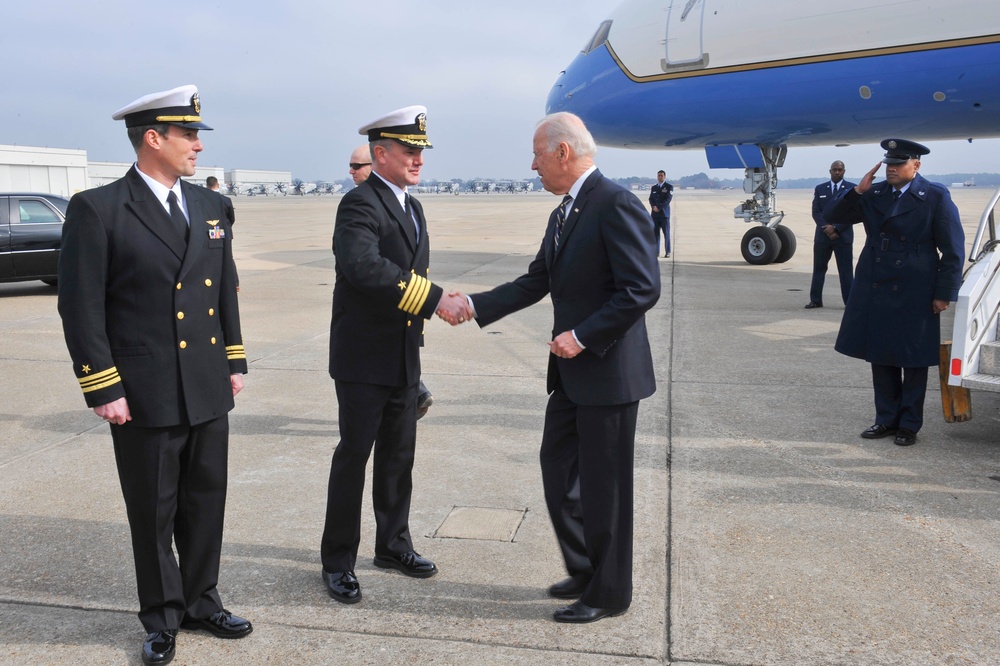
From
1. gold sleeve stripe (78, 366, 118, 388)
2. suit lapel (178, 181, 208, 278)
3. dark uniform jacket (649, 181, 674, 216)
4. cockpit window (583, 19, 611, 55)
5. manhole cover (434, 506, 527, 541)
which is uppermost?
cockpit window (583, 19, 611, 55)

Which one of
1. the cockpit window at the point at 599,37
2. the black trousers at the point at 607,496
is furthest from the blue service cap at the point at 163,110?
the cockpit window at the point at 599,37

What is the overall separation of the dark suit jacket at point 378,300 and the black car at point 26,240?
10.3 meters

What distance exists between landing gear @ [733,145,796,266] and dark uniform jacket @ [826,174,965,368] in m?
8.82

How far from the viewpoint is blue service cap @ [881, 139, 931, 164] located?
554 cm

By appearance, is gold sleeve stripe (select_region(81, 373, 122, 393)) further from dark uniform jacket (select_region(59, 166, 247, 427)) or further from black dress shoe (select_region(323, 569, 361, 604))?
black dress shoe (select_region(323, 569, 361, 604))

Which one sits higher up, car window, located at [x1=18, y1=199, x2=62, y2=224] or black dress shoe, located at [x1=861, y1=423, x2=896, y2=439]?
car window, located at [x1=18, y1=199, x2=62, y2=224]

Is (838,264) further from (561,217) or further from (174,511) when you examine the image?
(174,511)

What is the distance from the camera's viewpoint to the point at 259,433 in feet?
18.8

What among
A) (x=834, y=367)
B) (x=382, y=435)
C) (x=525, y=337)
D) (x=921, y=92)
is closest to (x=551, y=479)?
(x=382, y=435)

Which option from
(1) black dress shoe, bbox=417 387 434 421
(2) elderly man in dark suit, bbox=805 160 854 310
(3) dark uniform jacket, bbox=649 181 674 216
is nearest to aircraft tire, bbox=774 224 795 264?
(3) dark uniform jacket, bbox=649 181 674 216

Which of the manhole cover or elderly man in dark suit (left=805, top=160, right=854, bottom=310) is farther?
elderly man in dark suit (left=805, top=160, right=854, bottom=310)

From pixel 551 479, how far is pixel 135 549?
4.99 feet

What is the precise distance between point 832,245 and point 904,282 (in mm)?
5239

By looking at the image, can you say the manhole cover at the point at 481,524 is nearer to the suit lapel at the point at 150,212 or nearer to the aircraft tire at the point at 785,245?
the suit lapel at the point at 150,212
